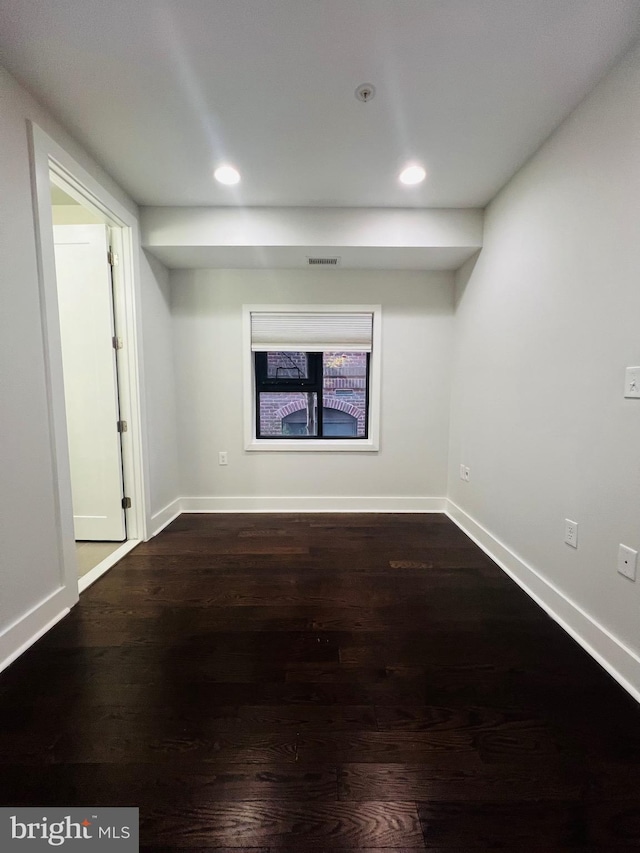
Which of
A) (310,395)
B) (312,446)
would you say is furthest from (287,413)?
(312,446)

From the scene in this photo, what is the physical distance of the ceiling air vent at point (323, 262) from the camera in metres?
2.62

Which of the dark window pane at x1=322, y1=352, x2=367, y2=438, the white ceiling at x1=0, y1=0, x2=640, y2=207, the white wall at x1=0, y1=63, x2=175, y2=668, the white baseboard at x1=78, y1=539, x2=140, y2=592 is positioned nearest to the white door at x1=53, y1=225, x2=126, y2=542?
the white baseboard at x1=78, y1=539, x2=140, y2=592

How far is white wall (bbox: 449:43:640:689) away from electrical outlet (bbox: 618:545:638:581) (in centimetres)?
3

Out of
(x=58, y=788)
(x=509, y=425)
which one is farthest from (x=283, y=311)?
(x=58, y=788)

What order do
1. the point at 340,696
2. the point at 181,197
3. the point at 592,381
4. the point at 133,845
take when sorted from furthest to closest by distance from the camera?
→ the point at 181,197, the point at 592,381, the point at 340,696, the point at 133,845

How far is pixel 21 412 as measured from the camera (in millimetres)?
1424

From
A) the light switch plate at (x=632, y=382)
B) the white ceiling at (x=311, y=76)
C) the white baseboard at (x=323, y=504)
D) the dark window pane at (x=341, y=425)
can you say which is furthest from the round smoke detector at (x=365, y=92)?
the white baseboard at (x=323, y=504)

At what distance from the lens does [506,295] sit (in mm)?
2109

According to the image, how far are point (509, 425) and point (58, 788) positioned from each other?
8.43ft

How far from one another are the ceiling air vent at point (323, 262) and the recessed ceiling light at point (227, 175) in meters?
0.77

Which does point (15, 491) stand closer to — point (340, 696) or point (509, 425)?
point (340, 696)

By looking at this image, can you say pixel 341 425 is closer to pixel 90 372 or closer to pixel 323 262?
pixel 323 262

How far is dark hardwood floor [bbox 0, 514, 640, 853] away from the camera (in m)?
0.86

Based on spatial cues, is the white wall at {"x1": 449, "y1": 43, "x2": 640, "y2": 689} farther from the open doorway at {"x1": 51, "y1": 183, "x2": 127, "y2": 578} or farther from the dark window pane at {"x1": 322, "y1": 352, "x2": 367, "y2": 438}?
the open doorway at {"x1": 51, "y1": 183, "x2": 127, "y2": 578}
